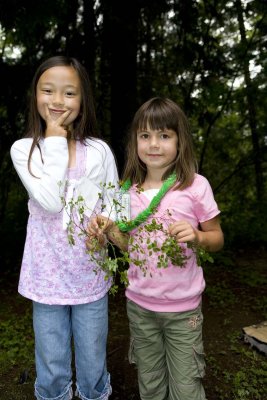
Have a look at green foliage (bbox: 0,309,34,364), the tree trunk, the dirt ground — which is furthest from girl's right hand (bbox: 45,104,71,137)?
the tree trunk

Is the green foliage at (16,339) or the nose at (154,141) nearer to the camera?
the nose at (154,141)

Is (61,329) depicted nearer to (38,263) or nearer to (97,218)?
(38,263)

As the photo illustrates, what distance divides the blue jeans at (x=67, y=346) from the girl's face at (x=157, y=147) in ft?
2.42

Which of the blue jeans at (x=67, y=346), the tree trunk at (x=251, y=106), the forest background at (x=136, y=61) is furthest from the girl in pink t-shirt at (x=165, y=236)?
the tree trunk at (x=251, y=106)

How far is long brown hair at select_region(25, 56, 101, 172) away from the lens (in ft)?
6.76

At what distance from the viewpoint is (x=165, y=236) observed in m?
1.94

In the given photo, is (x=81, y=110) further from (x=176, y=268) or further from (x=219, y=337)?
(x=219, y=337)

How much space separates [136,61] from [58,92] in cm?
276

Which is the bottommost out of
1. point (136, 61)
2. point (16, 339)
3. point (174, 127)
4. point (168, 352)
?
point (16, 339)

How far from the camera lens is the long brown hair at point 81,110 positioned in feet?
6.76

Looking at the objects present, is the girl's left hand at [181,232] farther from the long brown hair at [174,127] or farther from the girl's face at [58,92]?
the girl's face at [58,92]

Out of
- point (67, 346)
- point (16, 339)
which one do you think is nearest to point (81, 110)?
point (67, 346)

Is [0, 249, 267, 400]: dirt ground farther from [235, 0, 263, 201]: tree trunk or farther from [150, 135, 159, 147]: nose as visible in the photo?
[150, 135, 159, 147]: nose

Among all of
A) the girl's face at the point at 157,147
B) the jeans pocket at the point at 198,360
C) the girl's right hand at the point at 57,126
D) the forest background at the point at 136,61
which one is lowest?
the jeans pocket at the point at 198,360
